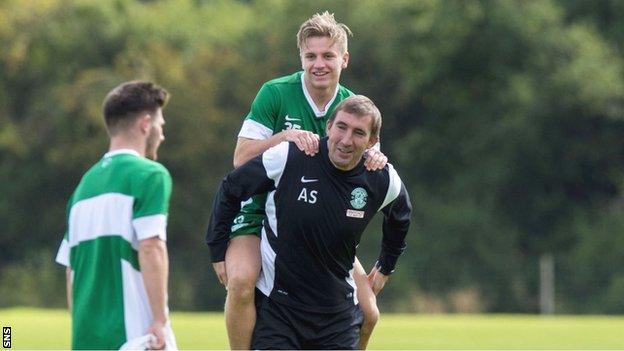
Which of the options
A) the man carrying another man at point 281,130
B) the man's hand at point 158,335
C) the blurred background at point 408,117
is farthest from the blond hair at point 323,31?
the blurred background at point 408,117

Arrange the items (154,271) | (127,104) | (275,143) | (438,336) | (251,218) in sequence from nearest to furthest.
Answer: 1. (154,271)
2. (127,104)
3. (275,143)
4. (251,218)
5. (438,336)

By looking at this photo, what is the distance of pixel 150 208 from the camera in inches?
258

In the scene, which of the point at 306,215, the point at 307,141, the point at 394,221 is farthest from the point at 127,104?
the point at 394,221

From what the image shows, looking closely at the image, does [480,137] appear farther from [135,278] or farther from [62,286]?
[135,278]

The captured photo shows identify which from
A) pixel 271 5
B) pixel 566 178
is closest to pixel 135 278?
pixel 566 178

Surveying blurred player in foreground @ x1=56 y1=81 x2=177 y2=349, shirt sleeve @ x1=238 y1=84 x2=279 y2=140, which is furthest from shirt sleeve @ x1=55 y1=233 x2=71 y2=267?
shirt sleeve @ x1=238 y1=84 x2=279 y2=140

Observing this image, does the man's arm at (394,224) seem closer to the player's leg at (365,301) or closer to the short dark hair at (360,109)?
the player's leg at (365,301)

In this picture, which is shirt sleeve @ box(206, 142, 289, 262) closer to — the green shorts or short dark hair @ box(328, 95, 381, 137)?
the green shorts

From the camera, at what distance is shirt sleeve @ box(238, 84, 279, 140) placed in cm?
808

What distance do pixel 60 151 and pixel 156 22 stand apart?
536 centimetres

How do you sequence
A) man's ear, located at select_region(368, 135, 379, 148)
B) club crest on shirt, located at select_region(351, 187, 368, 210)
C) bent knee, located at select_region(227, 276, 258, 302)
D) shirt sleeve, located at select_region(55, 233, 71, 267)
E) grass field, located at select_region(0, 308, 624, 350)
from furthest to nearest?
grass field, located at select_region(0, 308, 624, 350) → bent knee, located at select_region(227, 276, 258, 302) → club crest on shirt, located at select_region(351, 187, 368, 210) → man's ear, located at select_region(368, 135, 379, 148) → shirt sleeve, located at select_region(55, 233, 71, 267)

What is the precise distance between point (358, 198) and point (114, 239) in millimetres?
1607

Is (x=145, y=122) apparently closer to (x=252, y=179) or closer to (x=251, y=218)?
(x=252, y=179)

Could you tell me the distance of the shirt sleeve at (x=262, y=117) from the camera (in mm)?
8078
